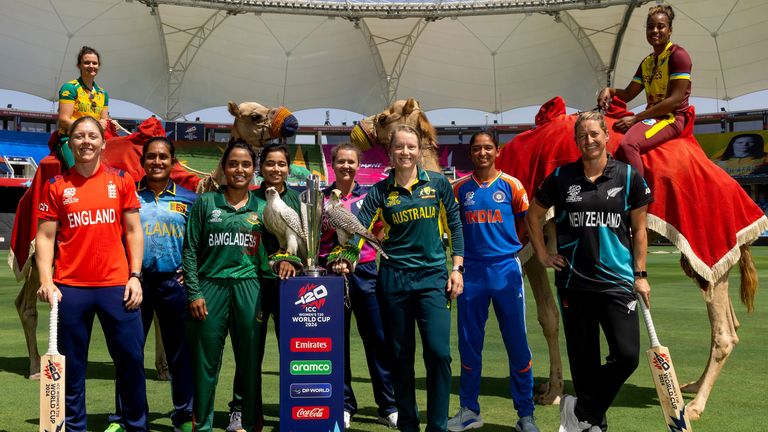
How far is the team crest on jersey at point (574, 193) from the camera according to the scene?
440 centimetres

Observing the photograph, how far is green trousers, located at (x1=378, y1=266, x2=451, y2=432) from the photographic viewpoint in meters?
4.31

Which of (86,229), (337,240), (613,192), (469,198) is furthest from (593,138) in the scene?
(86,229)

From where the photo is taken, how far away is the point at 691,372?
6758 mm

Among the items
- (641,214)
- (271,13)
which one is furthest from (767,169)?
(641,214)

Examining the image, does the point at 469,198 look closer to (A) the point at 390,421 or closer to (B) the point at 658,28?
(A) the point at 390,421

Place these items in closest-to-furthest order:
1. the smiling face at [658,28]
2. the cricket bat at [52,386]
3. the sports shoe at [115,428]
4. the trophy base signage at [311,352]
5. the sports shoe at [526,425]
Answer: the cricket bat at [52,386], the trophy base signage at [311,352], the sports shoe at [115,428], the sports shoe at [526,425], the smiling face at [658,28]

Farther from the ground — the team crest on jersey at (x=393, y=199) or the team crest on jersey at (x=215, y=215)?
the team crest on jersey at (x=393, y=199)

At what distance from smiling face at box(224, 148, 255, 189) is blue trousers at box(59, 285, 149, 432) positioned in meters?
0.91

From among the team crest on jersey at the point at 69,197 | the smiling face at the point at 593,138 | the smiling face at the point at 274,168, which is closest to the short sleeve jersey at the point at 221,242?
the smiling face at the point at 274,168

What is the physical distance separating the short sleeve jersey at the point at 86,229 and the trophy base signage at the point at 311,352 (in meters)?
1.01

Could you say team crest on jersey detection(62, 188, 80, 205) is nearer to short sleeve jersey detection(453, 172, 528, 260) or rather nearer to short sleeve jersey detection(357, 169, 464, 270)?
short sleeve jersey detection(357, 169, 464, 270)

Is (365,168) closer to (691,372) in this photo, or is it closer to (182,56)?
(182,56)

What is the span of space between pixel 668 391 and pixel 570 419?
589 millimetres

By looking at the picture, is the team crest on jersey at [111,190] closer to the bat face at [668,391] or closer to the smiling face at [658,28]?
the bat face at [668,391]
